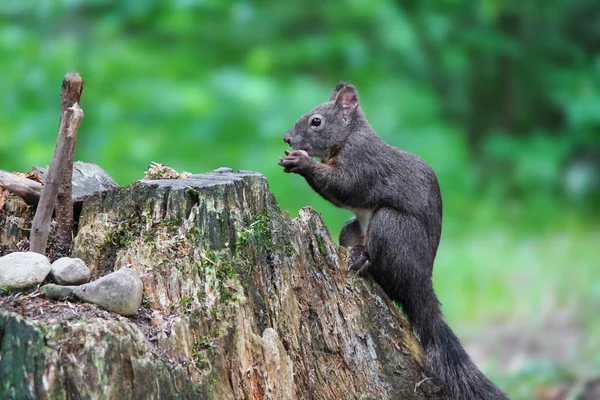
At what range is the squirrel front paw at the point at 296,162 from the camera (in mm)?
4301

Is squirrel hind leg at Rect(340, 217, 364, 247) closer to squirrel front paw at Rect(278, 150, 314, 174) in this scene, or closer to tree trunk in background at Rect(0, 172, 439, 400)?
squirrel front paw at Rect(278, 150, 314, 174)

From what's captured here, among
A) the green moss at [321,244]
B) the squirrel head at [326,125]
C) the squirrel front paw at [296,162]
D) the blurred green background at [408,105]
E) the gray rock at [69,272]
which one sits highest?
the blurred green background at [408,105]

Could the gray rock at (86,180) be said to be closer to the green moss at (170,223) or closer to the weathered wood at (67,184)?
the weathered wood at (67,184)

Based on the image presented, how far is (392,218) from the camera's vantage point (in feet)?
13.5

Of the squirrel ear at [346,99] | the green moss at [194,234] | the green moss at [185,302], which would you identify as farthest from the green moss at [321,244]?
the squirrel ear at [346,99]

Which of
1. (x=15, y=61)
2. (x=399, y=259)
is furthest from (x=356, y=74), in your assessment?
(x=399, y=259)

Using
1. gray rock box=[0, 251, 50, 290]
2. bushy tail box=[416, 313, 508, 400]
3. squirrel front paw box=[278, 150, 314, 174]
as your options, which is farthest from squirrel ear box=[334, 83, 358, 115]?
gray rock box=[0, 251, 50, 290]

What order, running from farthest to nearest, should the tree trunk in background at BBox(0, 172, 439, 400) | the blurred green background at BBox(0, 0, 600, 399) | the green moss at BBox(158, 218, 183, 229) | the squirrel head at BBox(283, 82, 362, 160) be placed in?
the blurred green background at BBox(0, 0, 600, 399) → the squirrel head at BBox(283, 82, 362, 160) → the green moss at BBox(158, 218, 183, 229) → the tree trunk in background at BBox(0, 172, 439, 400)

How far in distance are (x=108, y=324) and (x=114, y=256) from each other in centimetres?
55

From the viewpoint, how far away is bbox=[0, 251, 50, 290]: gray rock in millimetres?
2969

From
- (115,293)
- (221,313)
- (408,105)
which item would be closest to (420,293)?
(221,313)

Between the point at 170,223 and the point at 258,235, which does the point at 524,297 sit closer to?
the point at 258,235

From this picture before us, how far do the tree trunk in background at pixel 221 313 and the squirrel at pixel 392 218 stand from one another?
175 mm

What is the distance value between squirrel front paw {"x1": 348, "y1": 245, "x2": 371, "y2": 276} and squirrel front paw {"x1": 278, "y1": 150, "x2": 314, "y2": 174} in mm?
600
